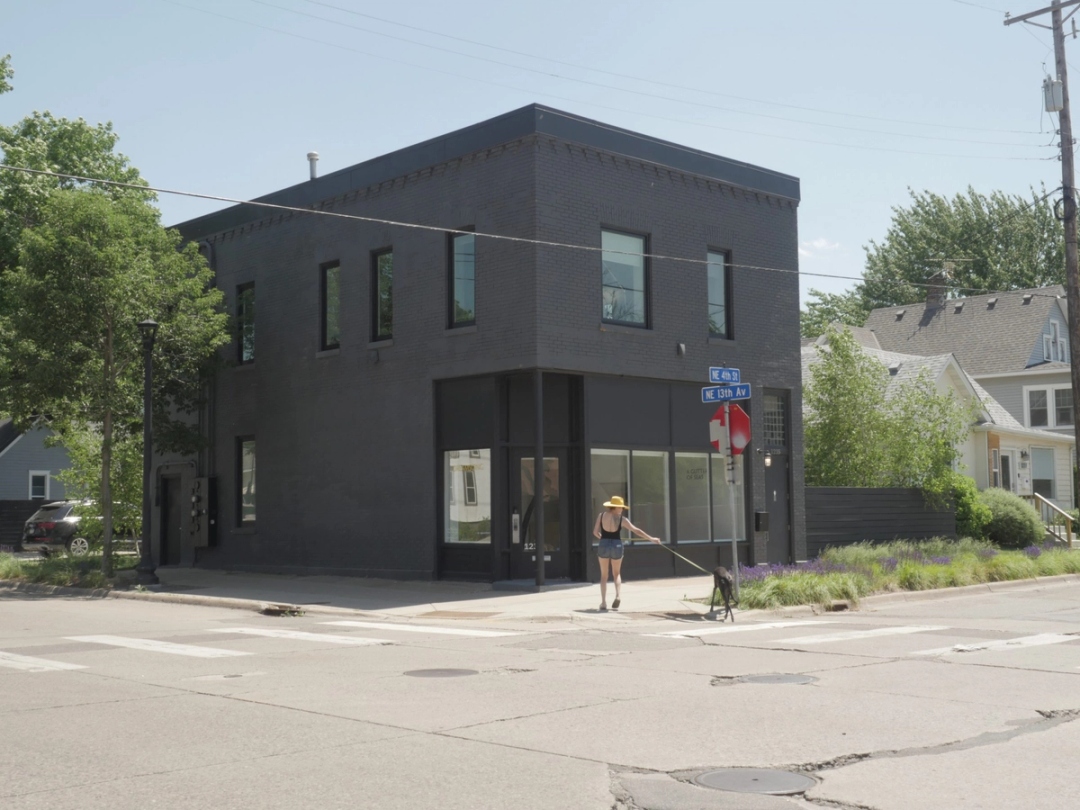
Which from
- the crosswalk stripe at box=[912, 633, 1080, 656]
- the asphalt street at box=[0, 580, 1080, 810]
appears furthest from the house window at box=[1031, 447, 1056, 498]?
the crosswalk stripe at box=[912, 633, 1080, 656]

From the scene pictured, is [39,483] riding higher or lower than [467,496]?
higher

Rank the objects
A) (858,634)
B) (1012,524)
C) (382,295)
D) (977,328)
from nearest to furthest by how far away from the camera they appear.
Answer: (858,634), (382,295), (1012,524), (977,328)

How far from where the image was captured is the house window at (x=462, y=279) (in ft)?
Answer: 69.3

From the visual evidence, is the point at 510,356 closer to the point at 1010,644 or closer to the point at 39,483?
the point at 1010,644

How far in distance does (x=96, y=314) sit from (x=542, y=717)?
16934mm

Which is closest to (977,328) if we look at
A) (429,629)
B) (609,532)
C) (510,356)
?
(510,356)

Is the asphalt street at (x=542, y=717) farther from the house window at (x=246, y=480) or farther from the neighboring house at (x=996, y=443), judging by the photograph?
the neighboring house at (x=996, y=443)

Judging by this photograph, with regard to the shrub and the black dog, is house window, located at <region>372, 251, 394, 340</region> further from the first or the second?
the shrub

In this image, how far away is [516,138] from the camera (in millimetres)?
20172

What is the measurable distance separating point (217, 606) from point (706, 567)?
9088 millimetres

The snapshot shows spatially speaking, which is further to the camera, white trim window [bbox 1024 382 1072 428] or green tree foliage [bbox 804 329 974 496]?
white trim window [bbox 1024 382 1072 428]

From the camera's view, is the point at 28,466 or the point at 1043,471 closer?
the point at 1043,471

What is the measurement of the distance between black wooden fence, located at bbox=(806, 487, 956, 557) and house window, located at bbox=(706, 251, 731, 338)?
430 cm

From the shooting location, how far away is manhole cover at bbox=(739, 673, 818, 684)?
10055mm
